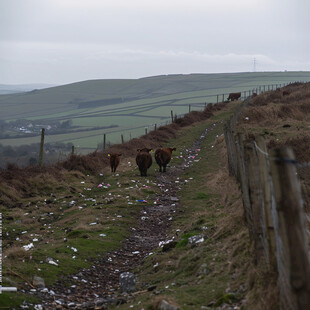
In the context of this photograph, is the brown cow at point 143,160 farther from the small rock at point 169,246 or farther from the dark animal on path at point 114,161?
the small rock at point 169,246

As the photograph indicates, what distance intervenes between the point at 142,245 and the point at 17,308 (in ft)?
15.6

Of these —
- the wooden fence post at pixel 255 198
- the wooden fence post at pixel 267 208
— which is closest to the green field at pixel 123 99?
the wooden fence post at pixel 255 198

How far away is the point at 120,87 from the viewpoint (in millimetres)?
169125

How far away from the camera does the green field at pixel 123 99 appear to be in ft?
304

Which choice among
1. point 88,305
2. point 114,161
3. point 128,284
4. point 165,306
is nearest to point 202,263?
point 128,284

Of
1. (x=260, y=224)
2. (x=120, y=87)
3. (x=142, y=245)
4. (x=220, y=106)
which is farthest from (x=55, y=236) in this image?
(x=120, y=87)

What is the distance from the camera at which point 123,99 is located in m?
141

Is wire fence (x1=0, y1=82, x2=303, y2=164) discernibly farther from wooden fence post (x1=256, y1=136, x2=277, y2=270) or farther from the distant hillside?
the distant hillside

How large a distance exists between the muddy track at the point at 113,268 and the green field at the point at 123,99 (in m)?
62.8

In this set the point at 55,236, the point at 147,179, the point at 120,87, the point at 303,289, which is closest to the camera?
the point at 303,289

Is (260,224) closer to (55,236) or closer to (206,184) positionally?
(55,236)

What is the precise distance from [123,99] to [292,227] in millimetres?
138326

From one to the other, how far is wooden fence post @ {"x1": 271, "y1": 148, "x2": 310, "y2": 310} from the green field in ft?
239

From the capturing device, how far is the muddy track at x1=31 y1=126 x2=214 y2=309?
23.7ft
